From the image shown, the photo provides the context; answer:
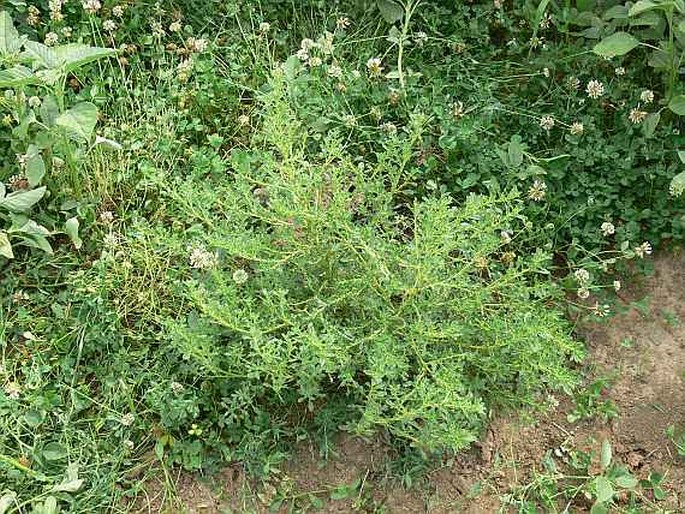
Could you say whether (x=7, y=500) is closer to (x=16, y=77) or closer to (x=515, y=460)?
(x=16, y=77)

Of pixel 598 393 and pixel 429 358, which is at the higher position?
pixel 429 358

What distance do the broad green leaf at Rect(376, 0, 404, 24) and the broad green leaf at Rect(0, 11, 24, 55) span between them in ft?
4.58

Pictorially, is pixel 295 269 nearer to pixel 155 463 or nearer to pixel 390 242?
pixel 390 242

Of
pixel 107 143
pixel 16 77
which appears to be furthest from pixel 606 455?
pixel 16 77

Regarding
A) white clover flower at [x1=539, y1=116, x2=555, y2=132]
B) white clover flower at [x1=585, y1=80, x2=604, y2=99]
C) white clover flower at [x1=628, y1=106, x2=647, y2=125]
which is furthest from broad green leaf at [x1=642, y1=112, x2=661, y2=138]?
white clover flower at [x1=539, y1=116, x2=555, y2=132]

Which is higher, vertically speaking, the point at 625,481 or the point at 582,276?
the point at 582,276

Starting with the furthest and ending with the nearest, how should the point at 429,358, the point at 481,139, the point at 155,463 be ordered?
the point at 481,139, the point at 155,463, the point at 429,358

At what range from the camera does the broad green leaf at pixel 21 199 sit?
2.94m

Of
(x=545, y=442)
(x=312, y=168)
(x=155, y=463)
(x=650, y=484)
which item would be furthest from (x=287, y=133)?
(x=650, y=484)

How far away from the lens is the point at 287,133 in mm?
2598

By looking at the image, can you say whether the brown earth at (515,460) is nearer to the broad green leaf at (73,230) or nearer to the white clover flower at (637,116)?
the white clover flower at (637,116)

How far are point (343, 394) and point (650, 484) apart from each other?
98 cm

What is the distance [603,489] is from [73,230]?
1.89 meters

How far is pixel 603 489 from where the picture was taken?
2.59 m
